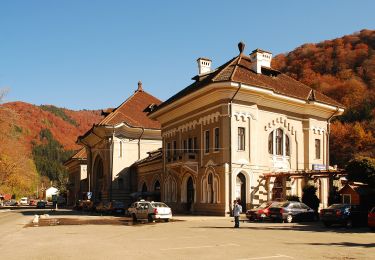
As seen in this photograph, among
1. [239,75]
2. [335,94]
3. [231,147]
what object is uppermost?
[335,94]

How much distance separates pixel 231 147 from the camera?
3831 centimetres

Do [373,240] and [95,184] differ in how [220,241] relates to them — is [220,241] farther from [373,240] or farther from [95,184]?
[95,184]

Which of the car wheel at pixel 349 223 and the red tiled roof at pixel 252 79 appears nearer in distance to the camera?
the car wheel at pixel 349 223

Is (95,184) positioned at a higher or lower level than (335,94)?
lower

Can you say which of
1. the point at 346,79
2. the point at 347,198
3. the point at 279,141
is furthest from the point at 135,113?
the point at 346,79

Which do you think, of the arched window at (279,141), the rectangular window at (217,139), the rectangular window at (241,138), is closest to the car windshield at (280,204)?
the rectangular window at (241,138)

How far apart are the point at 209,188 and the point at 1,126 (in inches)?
742

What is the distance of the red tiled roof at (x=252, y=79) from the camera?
128ft

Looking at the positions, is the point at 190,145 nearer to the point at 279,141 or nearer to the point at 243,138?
the point at 243,138

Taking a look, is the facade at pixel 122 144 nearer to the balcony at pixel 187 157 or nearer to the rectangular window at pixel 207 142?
the balcony at pixel 187 157

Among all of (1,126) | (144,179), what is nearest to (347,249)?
(1,126)

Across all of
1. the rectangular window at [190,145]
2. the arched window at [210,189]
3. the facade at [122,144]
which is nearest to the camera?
the arched window at [210,189]

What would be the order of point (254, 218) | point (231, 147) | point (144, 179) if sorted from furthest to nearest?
point (144, 179) < point (231, 147) < point (254, 218)

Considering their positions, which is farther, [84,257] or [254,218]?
[254,218]
